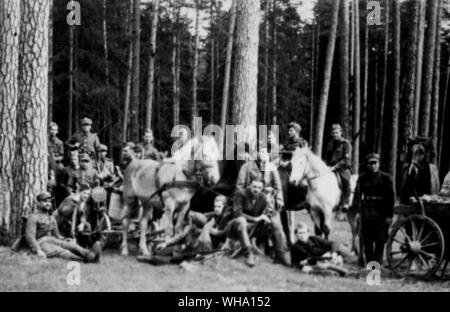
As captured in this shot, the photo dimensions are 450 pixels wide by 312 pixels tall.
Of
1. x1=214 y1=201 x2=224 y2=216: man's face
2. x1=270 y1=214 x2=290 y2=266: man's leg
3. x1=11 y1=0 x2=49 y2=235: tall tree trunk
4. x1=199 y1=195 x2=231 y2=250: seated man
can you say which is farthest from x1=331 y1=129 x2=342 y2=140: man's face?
x1=11 y1=0 x2=49 y2=235: tall tree trunk

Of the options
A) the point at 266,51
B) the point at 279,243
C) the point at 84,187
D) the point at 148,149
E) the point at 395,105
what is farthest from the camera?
the point at 266,51

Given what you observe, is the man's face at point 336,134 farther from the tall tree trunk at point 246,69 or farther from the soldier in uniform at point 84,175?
the soldier in uniform at point 84,175

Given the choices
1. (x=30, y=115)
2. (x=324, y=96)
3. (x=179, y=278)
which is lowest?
(x=179, y=278)

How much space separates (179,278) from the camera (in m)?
7.95

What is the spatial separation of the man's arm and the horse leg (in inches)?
63.5

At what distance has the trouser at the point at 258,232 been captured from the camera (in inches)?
342

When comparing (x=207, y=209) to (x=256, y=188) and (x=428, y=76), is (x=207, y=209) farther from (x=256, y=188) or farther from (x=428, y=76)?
(x=428, y=76)

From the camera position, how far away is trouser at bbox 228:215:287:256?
869cm

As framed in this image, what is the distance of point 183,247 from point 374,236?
2859 mm

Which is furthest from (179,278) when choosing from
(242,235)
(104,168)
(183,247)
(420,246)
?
(104,168)

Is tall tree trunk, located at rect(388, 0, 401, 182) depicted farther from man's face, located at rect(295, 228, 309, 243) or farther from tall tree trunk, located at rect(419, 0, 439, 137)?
man's face, located at rect(295, 228, 309, 243)

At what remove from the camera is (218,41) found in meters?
30.9

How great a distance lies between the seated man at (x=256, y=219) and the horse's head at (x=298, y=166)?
763 millimetres

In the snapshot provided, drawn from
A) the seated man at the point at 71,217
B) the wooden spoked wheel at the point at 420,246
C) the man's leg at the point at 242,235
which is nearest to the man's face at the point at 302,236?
the man's leg at the point at 242,235
